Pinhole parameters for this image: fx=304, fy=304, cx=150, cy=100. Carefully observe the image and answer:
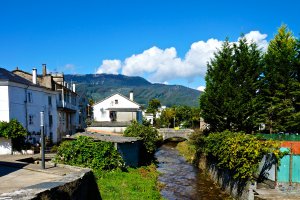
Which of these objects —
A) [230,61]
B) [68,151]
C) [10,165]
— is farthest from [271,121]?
[10,165]

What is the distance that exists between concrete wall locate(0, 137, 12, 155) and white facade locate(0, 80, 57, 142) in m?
2.48

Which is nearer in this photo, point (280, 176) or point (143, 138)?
point (280, 176)

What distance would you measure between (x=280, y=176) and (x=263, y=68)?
1724 centimetres

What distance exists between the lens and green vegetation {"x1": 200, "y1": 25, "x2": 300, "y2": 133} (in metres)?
32.6

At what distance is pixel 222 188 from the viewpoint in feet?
89.5

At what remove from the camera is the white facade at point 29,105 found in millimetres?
30984

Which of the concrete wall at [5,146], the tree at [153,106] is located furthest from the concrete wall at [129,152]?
the tree at [153,106]

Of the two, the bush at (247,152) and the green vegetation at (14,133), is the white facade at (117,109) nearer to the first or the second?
the green vegetation at (14,133)

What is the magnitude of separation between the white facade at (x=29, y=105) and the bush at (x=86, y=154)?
443 inches

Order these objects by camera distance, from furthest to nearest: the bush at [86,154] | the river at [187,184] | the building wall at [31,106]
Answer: the building wall at [31,106]
the river at [187,184]
the bush at [86,154]

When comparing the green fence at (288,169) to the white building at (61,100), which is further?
the white building at (61,100)

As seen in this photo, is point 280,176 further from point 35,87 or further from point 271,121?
point 35,87

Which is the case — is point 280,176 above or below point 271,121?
below

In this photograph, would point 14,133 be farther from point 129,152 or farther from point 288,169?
point 288,169
